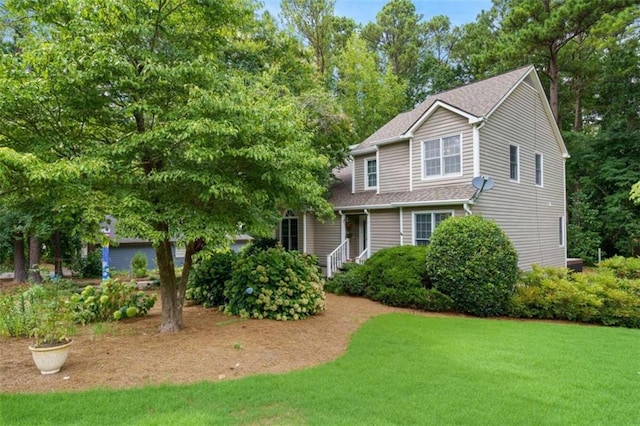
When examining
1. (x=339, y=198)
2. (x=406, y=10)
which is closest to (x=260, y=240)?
(x=339, y=198)

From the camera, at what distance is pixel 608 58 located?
23203mm

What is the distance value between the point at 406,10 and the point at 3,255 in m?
34.1

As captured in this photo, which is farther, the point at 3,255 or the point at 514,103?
the point at 3,255

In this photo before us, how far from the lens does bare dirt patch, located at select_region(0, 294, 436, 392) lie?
15.9 feet

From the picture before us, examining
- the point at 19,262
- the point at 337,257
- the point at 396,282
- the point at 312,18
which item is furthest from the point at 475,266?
the point at 312,18

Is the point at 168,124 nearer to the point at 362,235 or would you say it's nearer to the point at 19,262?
the point at 362,235

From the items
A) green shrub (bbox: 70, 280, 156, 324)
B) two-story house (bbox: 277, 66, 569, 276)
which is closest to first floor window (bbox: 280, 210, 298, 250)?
two-story house (bbox: 277, 66, 569, 276)

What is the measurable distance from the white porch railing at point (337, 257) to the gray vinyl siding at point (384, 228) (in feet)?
3.90

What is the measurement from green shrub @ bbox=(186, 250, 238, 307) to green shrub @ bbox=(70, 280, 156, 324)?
51.6 inches

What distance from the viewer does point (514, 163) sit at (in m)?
13.8

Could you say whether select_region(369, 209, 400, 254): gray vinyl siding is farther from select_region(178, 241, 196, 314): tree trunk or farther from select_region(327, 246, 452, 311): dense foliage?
select_region(178, 241, 196, 314): tree trunk

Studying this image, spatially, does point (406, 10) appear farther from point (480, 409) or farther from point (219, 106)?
point (480, 409)

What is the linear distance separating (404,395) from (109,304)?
6885 mm

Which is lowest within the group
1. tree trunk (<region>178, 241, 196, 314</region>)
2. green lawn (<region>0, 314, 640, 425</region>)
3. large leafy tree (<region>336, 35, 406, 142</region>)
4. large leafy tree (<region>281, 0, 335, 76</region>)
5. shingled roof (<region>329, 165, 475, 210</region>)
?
green lawn (<region>0, 314, 640, 425</region>)
